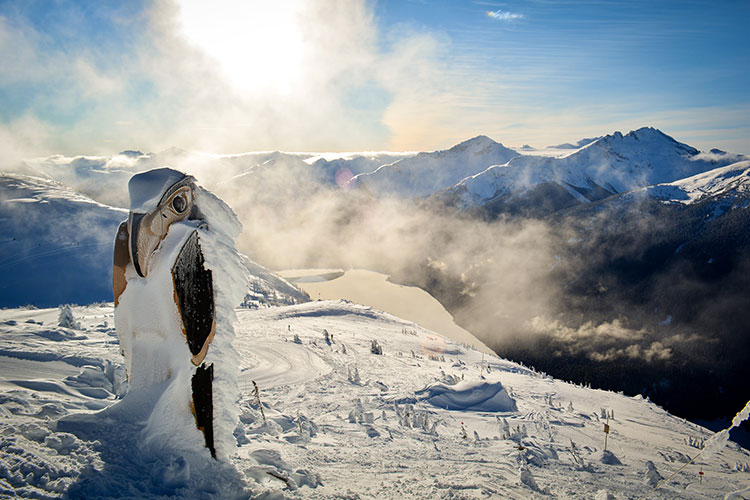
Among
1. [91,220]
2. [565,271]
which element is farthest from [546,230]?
[91,220]

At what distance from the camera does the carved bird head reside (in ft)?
11.9

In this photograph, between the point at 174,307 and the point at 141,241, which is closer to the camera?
the point at 141,241

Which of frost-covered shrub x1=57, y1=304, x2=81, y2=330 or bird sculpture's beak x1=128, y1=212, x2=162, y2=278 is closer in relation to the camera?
bird sculpture's beak x1=128, y1=212, x2=162, y2=278

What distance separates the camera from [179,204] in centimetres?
390

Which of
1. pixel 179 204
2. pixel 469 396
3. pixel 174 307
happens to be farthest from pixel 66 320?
pixel 469 396

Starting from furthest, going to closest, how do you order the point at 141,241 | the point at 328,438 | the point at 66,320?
the point at 66,320 → the point at 328,438 → the point at 141,241

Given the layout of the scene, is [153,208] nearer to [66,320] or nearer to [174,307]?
[174,307]

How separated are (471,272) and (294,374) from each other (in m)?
132

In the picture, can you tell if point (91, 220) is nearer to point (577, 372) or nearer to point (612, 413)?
point (612, 413)

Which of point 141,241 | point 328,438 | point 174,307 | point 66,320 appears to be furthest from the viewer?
point 66,320

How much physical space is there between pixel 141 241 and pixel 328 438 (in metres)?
5.59

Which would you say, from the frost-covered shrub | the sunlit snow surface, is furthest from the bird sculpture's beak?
the frost-covered shrub

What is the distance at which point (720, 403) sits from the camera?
72.9 metres

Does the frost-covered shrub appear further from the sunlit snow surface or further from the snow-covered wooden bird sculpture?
the snow-covered wooden bird sculpture
